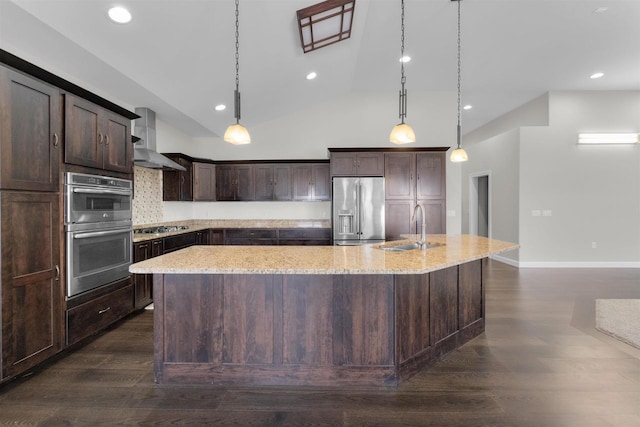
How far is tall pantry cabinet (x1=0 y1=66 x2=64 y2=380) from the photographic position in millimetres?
2043

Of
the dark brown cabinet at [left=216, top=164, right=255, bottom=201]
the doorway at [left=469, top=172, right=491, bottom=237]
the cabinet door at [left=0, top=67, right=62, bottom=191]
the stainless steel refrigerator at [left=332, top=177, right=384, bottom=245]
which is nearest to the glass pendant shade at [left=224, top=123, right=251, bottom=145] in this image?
the cabinet door at [left=0, top=67, right=62, bottom=191]

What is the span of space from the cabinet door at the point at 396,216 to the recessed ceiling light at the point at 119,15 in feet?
13.8

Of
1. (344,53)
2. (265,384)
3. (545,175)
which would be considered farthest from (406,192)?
(265,384)

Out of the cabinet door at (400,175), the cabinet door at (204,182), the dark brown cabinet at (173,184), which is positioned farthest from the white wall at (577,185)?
the dark brown cabinet at (173,184)

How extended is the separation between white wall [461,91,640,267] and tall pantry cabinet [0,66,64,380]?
23.0ft

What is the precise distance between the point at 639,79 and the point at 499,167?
2531mm

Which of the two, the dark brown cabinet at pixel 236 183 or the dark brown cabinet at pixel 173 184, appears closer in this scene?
the dark brown cabinet at pixel 173 184

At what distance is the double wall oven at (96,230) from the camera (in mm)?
2525

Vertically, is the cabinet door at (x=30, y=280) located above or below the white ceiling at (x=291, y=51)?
below

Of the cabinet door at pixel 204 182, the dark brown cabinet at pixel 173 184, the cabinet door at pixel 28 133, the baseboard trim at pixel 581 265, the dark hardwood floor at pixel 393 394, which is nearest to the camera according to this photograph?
the dark hardwood floor at pixel 393 394

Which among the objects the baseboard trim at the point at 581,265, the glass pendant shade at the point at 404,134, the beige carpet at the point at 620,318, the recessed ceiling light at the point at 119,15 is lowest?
the beige carpet at the point at 620,318

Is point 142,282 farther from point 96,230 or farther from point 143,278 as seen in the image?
point 96,230

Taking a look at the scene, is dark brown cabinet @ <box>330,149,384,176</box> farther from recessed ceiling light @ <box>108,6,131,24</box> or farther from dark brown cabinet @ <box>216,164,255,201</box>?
recessed ceiling light @ <box>108,6,131,24</box>

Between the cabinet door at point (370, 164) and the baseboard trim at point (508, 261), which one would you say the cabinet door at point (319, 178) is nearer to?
the cabinet door at point (370, 164)
